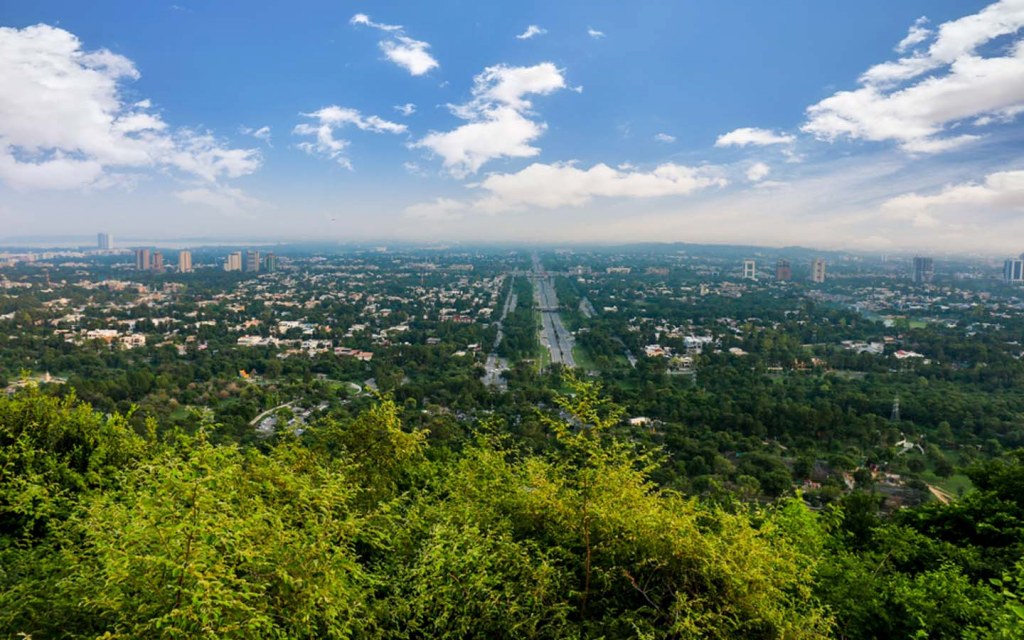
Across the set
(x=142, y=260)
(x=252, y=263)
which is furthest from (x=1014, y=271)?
(x=142, y=260)

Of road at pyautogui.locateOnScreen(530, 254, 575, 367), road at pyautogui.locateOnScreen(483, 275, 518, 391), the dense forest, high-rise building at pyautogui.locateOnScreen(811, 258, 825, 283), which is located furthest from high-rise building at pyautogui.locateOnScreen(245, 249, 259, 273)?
the dense forest

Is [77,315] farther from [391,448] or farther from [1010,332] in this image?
[1010,332]

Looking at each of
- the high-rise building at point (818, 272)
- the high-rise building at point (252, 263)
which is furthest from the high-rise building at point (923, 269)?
the high-rise building at point (252, 263)

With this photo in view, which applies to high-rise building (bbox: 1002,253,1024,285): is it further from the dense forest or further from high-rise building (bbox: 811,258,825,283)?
the dense forest

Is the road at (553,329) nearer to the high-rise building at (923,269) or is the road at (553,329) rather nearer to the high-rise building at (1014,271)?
the high-rise building at (923,269)

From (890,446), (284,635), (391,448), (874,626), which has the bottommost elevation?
(890,446)

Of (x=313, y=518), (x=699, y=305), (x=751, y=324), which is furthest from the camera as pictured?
(x=699, y=305)

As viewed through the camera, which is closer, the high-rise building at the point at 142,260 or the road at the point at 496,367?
the road at the point at 496,367

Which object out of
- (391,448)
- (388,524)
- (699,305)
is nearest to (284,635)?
(388,524)
